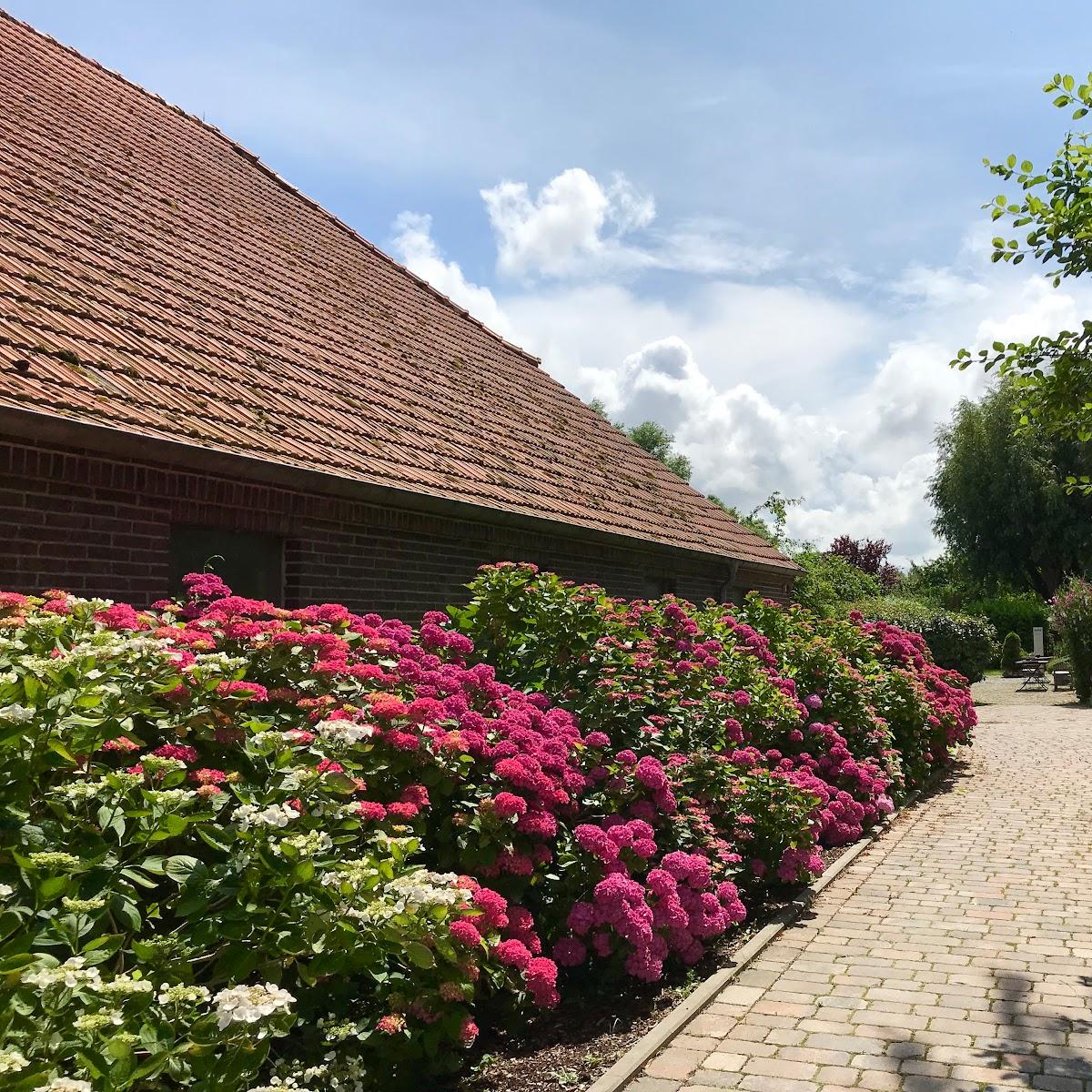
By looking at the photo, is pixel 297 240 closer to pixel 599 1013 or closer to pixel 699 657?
pixel 699 657

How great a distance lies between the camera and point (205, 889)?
9.76ft

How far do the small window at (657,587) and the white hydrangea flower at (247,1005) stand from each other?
11.5m

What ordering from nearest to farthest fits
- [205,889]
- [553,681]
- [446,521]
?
1. [205,889]
2. [553,681]
3. [446,521]

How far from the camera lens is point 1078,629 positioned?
82.5 feet

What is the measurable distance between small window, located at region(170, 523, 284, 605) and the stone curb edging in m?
3.86

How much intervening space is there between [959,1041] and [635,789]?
74.9 inches

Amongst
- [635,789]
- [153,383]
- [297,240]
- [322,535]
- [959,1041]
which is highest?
[297,240]

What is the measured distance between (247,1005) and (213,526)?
4.87 metres

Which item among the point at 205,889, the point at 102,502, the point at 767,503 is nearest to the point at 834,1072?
the point at 205,889

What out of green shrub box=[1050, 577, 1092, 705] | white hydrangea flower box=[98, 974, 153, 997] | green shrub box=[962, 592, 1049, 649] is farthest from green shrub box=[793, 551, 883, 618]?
white hydrangea flower box=[98, 974, 153, 997]

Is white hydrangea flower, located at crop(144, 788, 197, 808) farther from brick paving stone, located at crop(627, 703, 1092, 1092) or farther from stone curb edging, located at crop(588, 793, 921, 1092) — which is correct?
brick paving stone, located at crop(627, 703, 1092, 1092)

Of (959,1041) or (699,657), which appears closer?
(959,1041)

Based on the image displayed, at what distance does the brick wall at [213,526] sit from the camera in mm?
5707

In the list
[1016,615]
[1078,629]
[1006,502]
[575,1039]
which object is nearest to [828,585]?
[1078,629]
